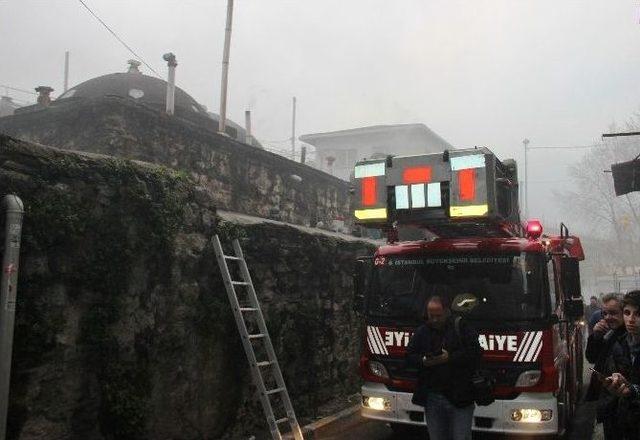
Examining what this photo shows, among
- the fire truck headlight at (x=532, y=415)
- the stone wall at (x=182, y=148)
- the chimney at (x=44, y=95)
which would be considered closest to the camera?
the fire truck headlight at (x=532, y=415)

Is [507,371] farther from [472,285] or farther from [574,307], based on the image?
[574,307]

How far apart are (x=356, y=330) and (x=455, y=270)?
12.8 feet

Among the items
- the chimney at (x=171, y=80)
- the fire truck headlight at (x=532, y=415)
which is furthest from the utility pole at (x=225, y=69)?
the fire truck headlight at (x=532, y=415)

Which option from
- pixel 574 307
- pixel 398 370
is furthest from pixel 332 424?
pixel 574 307

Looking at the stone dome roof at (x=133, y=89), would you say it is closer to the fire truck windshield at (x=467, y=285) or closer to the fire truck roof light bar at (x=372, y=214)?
the fire truck roof light bar at (x=372, y=214)

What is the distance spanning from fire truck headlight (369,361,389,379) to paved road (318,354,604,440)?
1353mm

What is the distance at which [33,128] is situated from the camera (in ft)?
37.4

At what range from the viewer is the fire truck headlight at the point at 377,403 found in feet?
19.1

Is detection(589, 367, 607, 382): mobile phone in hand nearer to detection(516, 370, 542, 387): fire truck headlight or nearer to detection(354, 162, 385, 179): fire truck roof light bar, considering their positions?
detection(516, 370, 542, 387): fire truck headlight

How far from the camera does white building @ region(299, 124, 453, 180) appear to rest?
131ft

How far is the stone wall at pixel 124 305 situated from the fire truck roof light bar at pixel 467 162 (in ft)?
8.89

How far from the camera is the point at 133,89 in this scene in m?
15.9

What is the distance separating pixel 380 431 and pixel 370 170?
3.69 m

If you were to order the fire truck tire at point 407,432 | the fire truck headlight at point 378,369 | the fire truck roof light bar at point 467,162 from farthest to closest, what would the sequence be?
the fire truck tire at point 407,432, the fire truck headlight at point 378,369, the fire truck roof light bar at point 467,162
